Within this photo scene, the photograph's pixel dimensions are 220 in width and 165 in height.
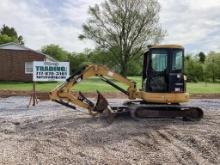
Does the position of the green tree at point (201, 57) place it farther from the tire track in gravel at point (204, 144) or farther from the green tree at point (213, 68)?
the tire track in gravel at point (204, 144)

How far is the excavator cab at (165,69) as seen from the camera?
13953mm

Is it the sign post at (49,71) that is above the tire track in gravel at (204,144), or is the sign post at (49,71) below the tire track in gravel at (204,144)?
above

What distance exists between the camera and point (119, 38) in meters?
53.8

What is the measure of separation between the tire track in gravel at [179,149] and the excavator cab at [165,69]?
117 inches

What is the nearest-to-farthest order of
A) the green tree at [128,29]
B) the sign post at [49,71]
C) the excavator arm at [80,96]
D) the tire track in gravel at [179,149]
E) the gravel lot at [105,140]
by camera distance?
the tire track in gravel at [179,149] → the gravel lot at [105,140] → the excavator arm at [80,96] → the sign post at [49,71] → the green tree at [128,29]

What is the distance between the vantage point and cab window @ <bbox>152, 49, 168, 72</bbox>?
13992 millimetres

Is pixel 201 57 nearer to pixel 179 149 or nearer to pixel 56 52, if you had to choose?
pixel 56 52

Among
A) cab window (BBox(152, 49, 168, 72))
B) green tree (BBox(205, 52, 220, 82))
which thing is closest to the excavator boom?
cab window (BBox(152, 49, 168, 72))

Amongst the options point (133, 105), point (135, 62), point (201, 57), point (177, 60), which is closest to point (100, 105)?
point (133, 105)

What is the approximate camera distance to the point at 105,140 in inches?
407

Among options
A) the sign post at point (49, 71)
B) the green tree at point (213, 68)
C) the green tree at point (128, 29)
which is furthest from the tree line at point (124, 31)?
the sign post at point (49, 71)

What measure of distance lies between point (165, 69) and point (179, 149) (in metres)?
5.18

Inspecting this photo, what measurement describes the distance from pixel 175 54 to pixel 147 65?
1.05 meters

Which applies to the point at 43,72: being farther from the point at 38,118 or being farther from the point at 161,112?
the point at 161,112
